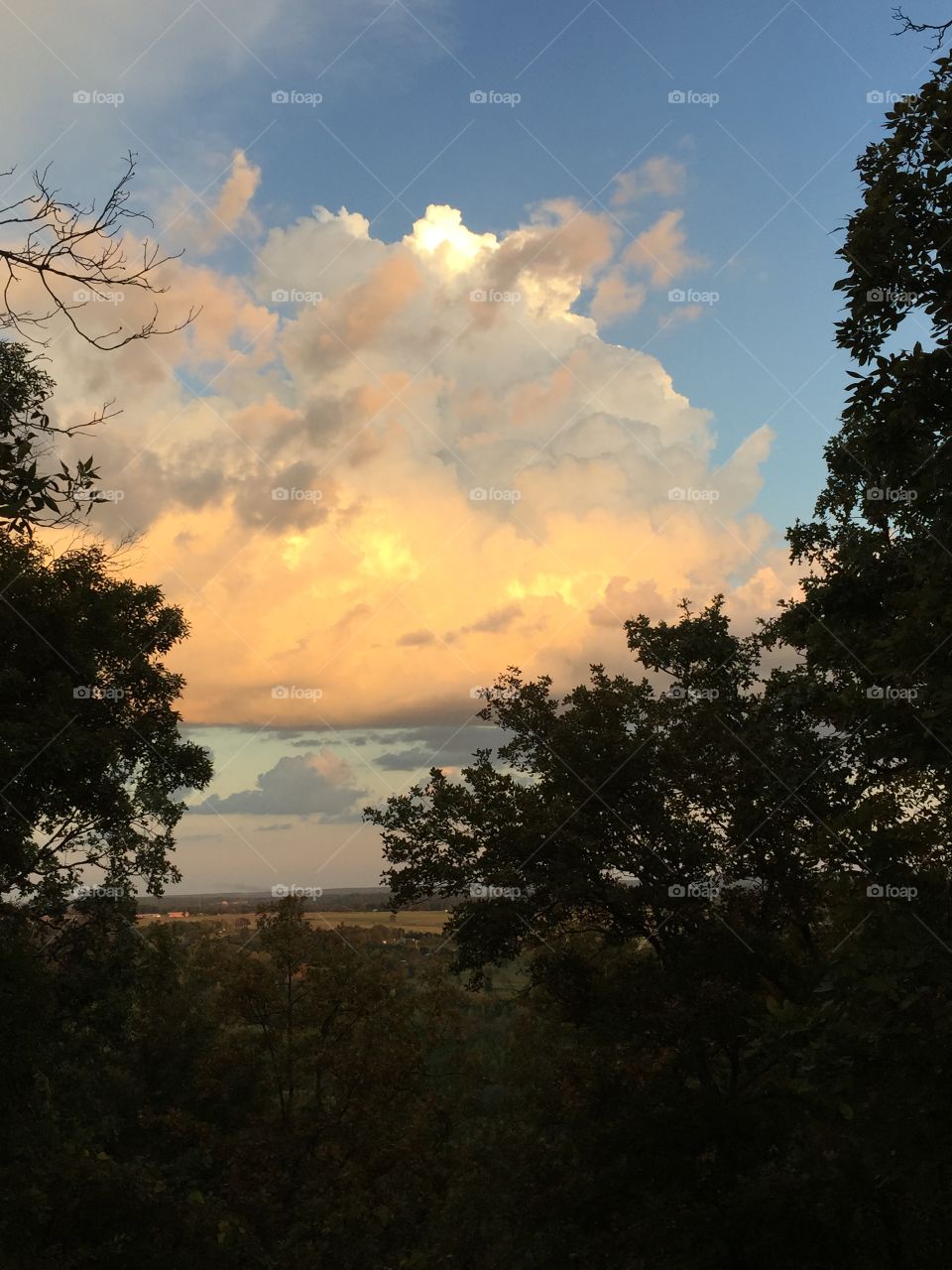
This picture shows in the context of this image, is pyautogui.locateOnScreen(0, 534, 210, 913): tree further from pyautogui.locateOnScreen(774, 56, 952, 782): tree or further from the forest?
pyautogui.locateOnScreen(774, 56, 952, 782): tree

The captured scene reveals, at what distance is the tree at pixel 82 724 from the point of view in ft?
55.3

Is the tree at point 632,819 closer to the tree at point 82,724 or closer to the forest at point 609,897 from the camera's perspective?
the forest at point 609,897

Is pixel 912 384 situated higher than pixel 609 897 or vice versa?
pixel 912 384

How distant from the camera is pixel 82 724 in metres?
18.3

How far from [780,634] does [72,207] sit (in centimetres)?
1283

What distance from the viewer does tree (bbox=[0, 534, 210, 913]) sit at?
1684 centimetres

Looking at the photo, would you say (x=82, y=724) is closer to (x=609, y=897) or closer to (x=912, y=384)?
(x=609, y=897)

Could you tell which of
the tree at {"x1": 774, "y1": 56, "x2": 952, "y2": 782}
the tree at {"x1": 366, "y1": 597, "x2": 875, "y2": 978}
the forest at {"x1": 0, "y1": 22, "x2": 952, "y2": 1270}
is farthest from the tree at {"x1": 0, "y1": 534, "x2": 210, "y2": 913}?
the tree at {"x1": 774, "y1": 56, "x2": 952, "y2": 782}

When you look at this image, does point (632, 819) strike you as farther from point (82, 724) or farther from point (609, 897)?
point (82, 724)

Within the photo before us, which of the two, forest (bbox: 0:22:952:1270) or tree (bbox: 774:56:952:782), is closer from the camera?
tree (bbox: 774:56:952:782)

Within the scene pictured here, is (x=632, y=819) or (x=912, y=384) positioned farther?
(x=632, y=819)

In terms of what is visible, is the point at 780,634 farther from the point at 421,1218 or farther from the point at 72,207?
the point at 421,1218

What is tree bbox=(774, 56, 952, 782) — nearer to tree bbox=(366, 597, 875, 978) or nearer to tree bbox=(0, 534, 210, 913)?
tree bbox=(366, 597, 875, 978)

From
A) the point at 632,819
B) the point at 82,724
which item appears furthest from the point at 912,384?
the point at 82,724
